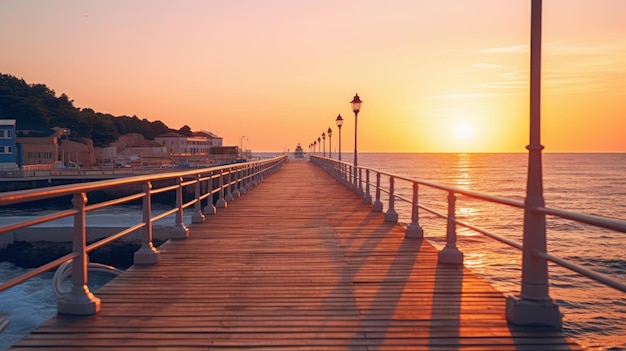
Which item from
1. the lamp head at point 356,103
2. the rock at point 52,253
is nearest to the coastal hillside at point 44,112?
the rock at point 52,253

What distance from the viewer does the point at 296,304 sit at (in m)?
5.02

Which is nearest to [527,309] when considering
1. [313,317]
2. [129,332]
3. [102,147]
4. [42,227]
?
[313,317]

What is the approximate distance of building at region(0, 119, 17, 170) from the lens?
215ft

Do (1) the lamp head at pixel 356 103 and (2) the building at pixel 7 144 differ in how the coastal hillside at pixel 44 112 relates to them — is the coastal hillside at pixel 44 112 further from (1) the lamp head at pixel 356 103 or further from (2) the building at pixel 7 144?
(1) the lamp head at pixel 356 103

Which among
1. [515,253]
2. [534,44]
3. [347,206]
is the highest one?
[534,44]

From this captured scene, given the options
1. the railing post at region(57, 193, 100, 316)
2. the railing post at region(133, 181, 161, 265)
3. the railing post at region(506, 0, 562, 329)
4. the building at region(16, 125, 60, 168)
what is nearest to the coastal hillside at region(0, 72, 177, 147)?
the building at region(16, 125, 60, 168)

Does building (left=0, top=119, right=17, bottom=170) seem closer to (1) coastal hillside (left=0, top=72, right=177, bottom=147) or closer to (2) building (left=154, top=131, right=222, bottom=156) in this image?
(1) coastal hillside (left=0, top=72, right=177, bottom=147)

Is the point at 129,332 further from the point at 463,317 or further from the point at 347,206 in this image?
the point at 347,206

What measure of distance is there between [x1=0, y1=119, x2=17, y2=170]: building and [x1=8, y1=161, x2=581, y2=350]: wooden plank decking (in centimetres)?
6772

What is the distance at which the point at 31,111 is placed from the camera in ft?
287

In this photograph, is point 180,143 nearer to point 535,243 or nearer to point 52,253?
point 52,253

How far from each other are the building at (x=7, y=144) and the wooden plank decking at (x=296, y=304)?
6772 cm

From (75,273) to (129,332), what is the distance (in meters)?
0.87

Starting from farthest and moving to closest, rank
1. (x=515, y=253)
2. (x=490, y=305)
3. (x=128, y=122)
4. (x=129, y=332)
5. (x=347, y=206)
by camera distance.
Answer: (x=128, y=122)
(x=515, y=253)
(x=347, y=206)
(x=490, y=305)
(x=129, y=332)
